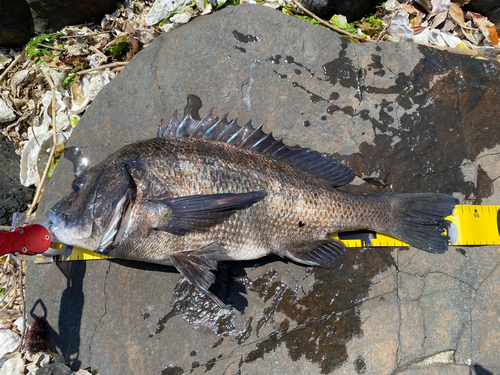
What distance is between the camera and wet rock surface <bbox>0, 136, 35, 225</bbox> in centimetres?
444

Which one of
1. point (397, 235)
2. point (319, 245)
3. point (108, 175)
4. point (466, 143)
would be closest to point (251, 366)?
point (319, 245)

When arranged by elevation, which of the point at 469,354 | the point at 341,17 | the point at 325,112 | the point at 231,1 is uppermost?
the point at 231,1

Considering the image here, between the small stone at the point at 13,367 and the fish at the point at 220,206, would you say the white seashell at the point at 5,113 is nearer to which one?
the fish at the point at 220,206

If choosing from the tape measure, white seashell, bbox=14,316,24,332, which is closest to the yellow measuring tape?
the tape measure

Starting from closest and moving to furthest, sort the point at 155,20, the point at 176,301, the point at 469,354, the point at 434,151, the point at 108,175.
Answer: the point at 108,175, the point at 469,354, the point at 176,301, the point at 434,151, the point at 155,20

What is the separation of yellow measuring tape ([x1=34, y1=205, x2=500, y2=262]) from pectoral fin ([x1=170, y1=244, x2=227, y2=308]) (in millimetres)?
1349

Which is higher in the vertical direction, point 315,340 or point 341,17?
point 341,17

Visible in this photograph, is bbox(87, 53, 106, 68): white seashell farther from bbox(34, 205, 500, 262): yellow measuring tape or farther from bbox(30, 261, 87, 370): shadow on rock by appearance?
bbox(34, 205, 500, 262): yellow measuring tape

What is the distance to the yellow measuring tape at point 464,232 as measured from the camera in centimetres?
347

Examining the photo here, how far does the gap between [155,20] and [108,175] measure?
2880 millimetres

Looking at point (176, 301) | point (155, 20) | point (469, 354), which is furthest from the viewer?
point (155, 20)

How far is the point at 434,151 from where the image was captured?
3662mm

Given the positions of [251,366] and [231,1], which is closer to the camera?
[251,366]

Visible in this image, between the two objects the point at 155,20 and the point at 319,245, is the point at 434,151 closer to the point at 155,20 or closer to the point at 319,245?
the point at 319,245
